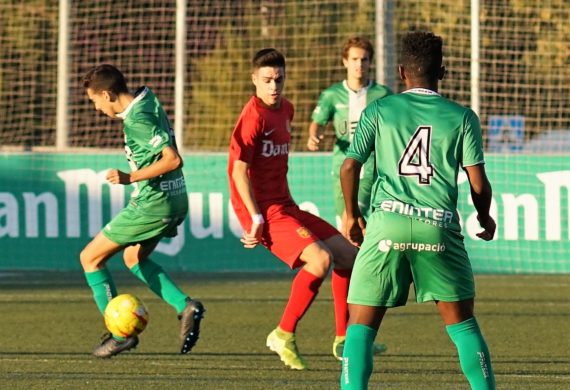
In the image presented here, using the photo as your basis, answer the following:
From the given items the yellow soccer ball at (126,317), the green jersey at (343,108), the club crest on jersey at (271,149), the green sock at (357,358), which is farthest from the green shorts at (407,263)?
the green jersey at (343,108)

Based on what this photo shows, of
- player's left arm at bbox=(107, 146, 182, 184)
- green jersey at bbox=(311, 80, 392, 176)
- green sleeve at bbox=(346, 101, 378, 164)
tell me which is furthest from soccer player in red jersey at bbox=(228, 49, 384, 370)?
green sleeve at bbox=(346, 101, 378, 164)

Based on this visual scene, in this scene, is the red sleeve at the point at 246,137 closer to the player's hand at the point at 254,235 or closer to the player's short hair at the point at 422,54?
the player's hand at the point at 254,235

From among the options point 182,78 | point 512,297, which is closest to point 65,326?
point 512,297

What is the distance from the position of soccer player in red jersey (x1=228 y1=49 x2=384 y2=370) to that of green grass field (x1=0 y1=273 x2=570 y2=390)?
0.35 meters

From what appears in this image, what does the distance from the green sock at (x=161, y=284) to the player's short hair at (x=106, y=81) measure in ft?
3.77

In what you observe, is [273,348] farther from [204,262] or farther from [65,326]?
[204,262]

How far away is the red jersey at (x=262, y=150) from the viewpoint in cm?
879

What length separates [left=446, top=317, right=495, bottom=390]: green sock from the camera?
6211 mm

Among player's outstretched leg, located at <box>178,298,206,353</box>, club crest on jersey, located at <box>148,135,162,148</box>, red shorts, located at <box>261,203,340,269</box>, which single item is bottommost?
player's outstretched leg, located at <box>178,298,206,353</box>

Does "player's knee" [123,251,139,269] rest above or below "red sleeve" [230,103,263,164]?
below

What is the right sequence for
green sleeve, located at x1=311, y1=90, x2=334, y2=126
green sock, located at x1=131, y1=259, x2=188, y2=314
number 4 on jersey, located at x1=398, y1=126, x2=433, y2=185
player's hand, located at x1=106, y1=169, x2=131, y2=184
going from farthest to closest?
green sleeve, located at x1=311, y1=90, x2=334, y2=126
green sock, located at x1=131, y1=259, x2=188, y2=314
player's hand, located at x1=106, y1=169, x2=131, y2=184
number 4 on jersey, located at x1=398, y1=126, x2=433, y2=185

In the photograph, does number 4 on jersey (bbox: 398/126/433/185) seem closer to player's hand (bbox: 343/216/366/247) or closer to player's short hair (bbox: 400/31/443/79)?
player's short hair (bbox: 400/31/443/79)

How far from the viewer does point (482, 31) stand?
56.4 ft

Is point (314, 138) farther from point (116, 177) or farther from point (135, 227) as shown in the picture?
point (116, 177)
